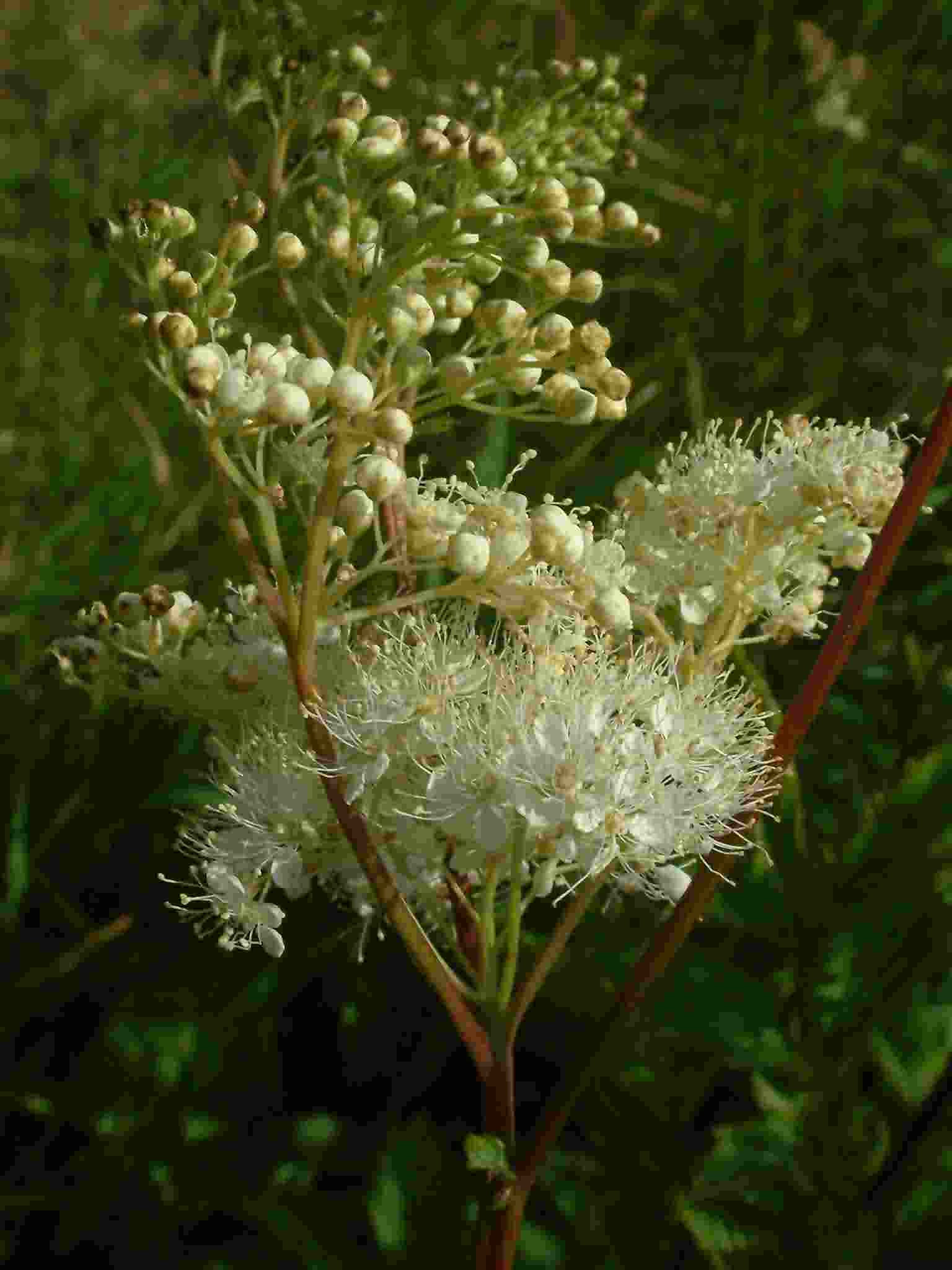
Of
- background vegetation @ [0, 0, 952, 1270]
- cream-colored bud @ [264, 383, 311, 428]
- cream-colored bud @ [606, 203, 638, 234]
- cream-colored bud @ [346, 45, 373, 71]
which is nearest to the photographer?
cream-colored bud @ [264, 383, 311, 428]

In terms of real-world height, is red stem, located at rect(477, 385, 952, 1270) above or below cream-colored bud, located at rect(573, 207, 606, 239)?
below

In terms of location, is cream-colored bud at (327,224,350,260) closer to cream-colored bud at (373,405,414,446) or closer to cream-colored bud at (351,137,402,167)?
cream-colored bud at (351,137,402,167)

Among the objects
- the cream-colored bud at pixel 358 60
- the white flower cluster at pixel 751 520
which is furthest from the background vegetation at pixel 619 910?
the white flower cluster at pixel 751 520

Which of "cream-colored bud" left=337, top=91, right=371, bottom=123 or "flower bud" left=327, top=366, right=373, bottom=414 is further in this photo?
"cream-colored bud" left=337, top=91, right=371, bottom=123

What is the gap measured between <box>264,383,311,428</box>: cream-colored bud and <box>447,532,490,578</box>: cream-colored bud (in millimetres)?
118

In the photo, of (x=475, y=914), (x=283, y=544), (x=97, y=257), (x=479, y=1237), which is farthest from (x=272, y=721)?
(x=97, y=257)

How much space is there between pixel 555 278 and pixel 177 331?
23cm

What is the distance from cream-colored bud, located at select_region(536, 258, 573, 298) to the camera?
849 millimetres

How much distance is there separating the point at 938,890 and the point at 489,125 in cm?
94

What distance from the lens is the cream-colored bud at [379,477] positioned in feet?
2.66

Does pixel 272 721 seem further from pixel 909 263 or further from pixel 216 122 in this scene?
pixel 909 263

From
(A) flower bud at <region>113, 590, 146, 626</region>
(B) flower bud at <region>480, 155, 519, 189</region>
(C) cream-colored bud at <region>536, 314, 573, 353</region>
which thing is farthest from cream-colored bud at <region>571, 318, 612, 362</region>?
(A) flower bud at <region>113, 590, 146, 626</region>

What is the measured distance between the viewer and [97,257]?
276 cm

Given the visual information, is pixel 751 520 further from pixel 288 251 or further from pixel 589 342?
pixel 288 251
